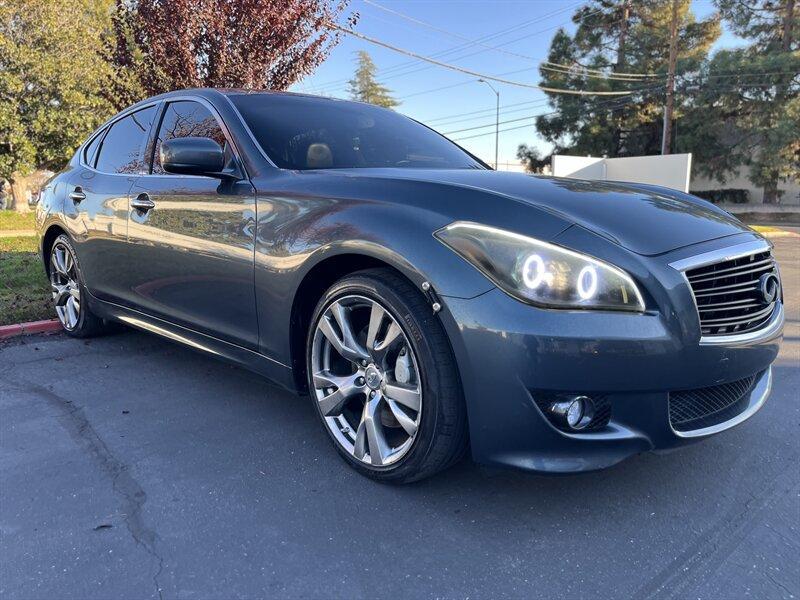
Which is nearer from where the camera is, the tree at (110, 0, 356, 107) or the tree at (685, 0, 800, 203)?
the tree at (110, 0, 356, 107)

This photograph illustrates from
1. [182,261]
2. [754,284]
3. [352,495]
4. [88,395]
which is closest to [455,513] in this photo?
[352,495]

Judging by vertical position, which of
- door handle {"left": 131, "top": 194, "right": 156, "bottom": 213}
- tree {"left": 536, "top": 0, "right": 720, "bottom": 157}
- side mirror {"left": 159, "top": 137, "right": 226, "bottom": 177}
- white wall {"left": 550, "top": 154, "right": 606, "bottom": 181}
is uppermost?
tree {"left": 536, "top": 0, "right": 720, "bottom": 157}

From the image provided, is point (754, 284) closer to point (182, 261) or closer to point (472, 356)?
point (472, 356)

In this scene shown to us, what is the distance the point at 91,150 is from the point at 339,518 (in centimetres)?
360

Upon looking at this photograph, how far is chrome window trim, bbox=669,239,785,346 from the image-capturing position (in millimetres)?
2086

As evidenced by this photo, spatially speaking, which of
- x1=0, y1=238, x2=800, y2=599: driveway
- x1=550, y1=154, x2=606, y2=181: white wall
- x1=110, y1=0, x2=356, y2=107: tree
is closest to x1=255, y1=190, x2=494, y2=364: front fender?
x1=0, y1=238, x2=800, y2=599: driveway

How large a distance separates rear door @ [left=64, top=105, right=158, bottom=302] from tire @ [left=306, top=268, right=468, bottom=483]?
185 centimetres

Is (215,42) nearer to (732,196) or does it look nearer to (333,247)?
(333,247)

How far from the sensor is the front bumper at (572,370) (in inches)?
76.3

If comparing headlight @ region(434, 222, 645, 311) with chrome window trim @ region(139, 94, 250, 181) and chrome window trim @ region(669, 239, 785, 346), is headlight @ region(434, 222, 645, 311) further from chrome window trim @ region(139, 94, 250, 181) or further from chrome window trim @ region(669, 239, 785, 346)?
chrome window trim @ region(139, 94, 250, 181)

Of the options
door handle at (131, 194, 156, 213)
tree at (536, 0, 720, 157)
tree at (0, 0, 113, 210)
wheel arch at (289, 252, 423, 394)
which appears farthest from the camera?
tree at (536, 0, 720, 157)

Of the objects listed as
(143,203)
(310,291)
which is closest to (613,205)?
(310,291)

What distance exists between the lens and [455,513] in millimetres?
2299

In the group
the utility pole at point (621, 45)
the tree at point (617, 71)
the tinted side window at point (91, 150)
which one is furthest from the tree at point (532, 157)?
the tinted side window at point (91, 150)
